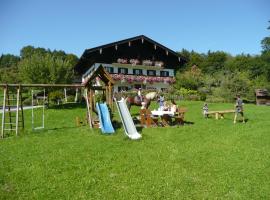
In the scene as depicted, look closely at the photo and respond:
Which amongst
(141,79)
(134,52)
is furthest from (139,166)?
(134,52)

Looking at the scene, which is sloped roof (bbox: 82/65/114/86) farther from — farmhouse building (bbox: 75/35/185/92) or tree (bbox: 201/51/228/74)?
tree (bbox: 201/51/228/74)

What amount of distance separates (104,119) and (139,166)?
22.9ft

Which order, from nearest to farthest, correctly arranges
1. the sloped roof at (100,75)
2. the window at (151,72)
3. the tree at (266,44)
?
the sloped roof at (100,75), the window at (151,72), the tree at (266,44)

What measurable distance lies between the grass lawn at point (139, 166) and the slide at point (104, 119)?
0.92m

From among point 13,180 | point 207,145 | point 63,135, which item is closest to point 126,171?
point 13,180

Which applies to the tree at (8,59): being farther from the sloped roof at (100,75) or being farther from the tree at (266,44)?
the sloped roof at (100,75)

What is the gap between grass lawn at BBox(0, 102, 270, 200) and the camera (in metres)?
Answer: 6.77

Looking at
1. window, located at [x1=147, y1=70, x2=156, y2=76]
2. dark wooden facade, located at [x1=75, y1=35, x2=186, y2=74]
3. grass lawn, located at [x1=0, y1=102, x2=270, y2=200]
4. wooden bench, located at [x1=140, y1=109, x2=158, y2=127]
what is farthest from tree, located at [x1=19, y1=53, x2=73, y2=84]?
window, located at [x1=147, y1=70, x2=156, y2=76]

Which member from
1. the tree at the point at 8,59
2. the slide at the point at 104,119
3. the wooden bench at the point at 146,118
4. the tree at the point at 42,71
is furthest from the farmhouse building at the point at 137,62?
the tree at the point at 8,59

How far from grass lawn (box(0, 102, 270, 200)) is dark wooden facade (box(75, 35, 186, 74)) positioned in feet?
87.1

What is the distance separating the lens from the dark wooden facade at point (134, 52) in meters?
39.0

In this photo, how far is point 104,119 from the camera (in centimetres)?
1522

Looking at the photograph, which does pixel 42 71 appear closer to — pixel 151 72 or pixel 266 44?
pixel 151 72

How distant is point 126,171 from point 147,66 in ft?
114
